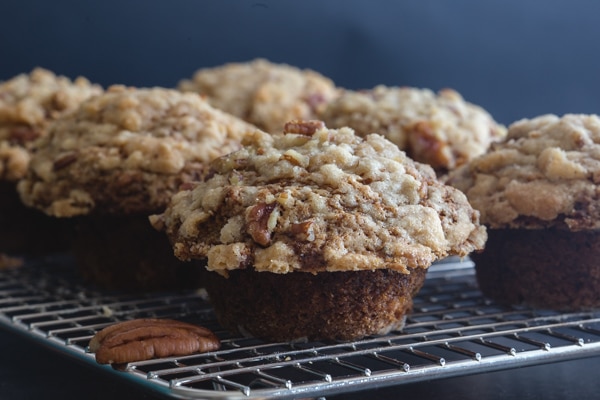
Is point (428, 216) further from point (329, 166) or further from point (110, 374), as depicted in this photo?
point (110, 374)

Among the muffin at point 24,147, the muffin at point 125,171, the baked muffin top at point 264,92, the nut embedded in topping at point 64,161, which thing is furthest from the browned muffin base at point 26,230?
the baked muffin top at point 264,92

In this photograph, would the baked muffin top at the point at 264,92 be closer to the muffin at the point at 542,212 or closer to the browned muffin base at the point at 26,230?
the browned muffin base at the point at 26,230

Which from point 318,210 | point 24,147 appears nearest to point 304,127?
point 318,210

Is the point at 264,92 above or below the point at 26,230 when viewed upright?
above

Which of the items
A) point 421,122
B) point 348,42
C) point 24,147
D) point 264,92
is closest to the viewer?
point 421,122

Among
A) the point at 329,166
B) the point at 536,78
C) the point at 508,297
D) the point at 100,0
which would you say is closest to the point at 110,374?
the point at 329,166

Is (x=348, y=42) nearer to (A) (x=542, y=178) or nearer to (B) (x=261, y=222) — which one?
(A) (x=542, y=178)

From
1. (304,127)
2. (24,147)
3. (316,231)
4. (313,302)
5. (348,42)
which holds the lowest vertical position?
(313,302)
